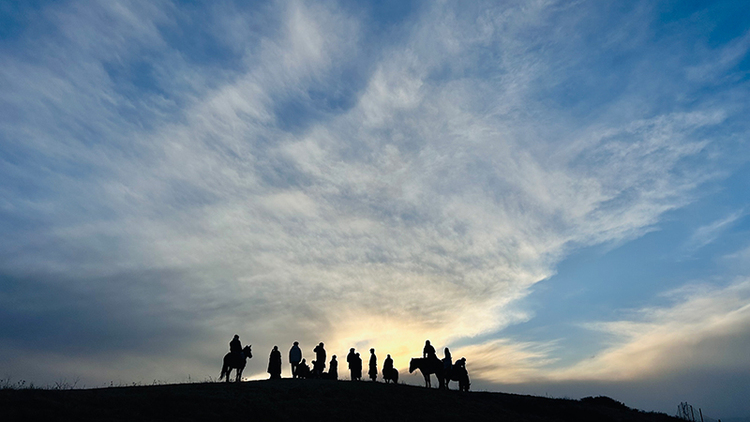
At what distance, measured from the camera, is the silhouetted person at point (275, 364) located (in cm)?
3034

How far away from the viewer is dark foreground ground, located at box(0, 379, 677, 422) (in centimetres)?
1641

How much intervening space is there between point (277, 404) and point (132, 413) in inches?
241

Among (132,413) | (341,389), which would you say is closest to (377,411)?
(341,389)

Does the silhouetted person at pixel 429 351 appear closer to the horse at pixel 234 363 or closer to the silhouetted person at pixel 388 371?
the silhouetted person at pixel 388 371

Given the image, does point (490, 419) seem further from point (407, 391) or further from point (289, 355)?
point (289, 355)

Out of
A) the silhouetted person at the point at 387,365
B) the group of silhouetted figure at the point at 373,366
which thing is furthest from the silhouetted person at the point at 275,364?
the silhouetted person at the point at 387,365

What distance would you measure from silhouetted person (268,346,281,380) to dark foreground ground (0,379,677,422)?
4.01 meters

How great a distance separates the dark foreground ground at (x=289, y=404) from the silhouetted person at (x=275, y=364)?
4006mm

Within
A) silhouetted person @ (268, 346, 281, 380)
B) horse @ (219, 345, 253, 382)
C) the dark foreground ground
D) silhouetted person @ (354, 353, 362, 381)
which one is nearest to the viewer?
the dark foreground ground

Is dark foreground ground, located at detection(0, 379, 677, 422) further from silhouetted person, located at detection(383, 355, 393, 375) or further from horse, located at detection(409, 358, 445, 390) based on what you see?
silhouetted person, located at detection(383, 355, 393, 375)

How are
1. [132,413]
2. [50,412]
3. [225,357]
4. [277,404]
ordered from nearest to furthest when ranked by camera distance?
[50,412], [132,413], [277,404], [225,357]

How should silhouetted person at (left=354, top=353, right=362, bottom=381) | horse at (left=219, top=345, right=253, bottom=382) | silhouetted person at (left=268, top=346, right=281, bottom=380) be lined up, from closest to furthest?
horse at (left=219, top=345, right=253, bottom=382) < silhouetted person at (left=268, top=346, right=281, bottom=380) < silhouetted person at (left=354, top=353, right=362, bottom=381)

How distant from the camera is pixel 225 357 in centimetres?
2666

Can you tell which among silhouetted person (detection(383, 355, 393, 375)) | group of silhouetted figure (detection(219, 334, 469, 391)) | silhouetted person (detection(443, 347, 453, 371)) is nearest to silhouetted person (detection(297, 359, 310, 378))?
group of silhouetted figure (detection(219, 334, 469, 391))
